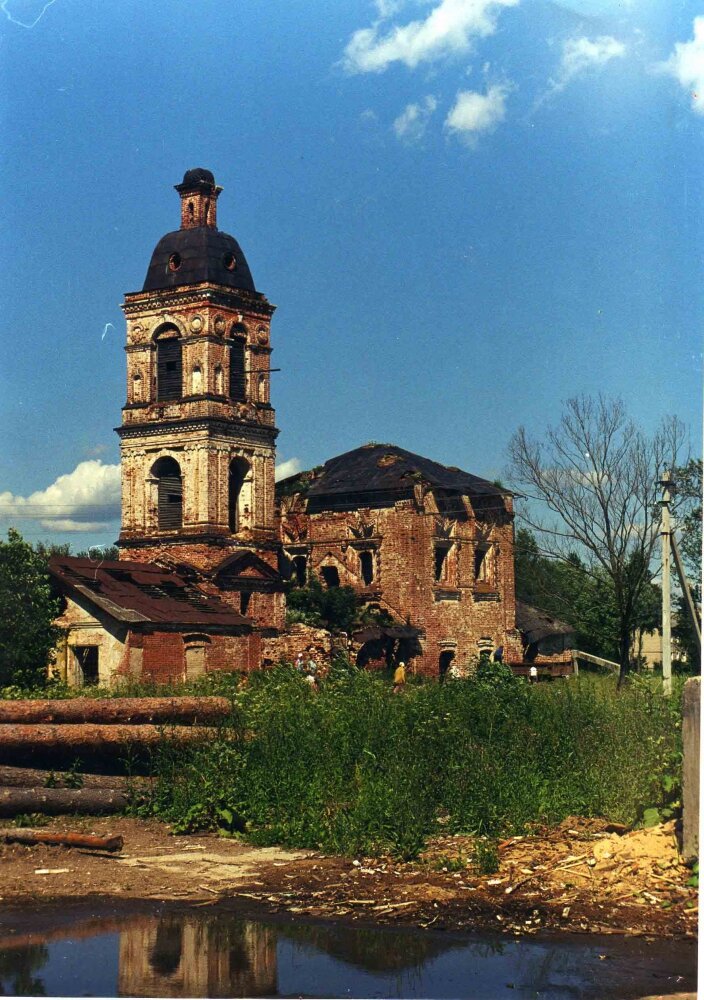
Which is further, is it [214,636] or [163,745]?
[214,636]

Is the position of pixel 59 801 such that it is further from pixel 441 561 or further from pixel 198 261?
pixel 198 261

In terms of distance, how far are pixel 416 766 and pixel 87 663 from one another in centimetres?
1657

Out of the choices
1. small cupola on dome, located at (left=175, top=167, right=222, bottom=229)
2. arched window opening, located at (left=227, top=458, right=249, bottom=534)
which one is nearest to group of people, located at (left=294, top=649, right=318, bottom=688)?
arched window opening, located at (left=227, top=458, right=249, bottom=534)

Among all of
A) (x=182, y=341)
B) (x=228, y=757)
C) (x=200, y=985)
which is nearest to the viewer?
(x=200, y=985)

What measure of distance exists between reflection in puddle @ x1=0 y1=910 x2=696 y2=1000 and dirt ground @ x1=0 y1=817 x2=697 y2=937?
31 cm

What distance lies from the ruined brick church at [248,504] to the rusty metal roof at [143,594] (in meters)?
0.93

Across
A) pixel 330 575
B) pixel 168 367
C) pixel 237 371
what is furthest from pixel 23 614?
pixel 330 575

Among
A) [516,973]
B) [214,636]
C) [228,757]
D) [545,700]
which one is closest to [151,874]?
[228,757]

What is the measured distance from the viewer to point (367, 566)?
3528 centimetres

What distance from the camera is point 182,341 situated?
112 feet

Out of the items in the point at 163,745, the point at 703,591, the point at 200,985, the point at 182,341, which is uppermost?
the point at 182,341

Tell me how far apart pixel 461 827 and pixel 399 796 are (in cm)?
64

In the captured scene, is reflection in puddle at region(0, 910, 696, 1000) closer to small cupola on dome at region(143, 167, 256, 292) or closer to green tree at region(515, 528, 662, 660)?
green tree at region(515, 528, 662, 660)

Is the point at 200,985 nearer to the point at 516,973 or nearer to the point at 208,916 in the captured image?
the point at 208,916
